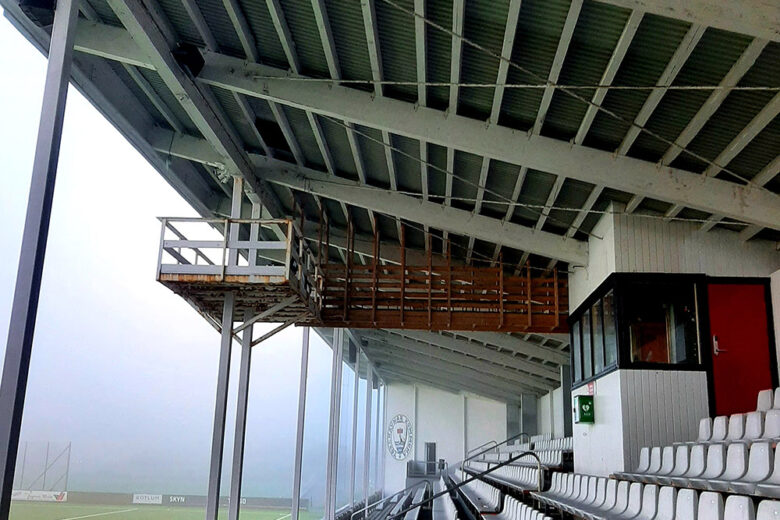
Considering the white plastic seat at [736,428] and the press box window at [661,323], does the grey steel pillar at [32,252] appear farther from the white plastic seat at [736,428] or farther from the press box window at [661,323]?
the press box window at [661,323]

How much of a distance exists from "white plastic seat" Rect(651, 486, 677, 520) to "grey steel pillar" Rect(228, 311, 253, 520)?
592 cm

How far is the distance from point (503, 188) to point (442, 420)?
2289 centimetres

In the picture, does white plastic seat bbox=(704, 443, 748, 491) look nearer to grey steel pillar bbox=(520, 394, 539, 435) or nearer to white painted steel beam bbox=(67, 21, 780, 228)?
white painted steel beam bbox=(67, 21, 780, 228)

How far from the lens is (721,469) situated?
18.6ft

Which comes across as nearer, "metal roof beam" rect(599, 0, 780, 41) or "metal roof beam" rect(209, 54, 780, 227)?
"metal roof beam" rect(599, 0, 780, 41)

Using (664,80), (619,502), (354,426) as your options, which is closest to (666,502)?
(619,502)

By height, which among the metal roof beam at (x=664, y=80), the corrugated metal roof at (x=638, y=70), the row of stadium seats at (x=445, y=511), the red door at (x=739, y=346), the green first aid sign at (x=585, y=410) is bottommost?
the row of stadium seats at (x=445, y=511)

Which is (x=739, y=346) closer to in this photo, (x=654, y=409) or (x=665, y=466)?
(x=654, y=409)

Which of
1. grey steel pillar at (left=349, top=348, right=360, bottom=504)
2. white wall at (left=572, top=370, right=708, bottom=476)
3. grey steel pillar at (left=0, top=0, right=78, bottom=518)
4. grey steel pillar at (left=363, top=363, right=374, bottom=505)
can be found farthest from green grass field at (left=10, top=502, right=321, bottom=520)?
grey steel pillar at (left=0, top=0, right=78, bottom=518)

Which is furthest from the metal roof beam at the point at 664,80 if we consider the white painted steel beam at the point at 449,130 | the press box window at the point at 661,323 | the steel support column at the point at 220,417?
the steel support column at the point at 220,417

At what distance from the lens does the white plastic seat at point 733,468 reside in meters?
5.23

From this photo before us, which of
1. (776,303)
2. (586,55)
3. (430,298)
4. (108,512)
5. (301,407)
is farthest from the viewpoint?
(108,512)

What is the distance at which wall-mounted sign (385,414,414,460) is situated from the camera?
Result: 3155cm

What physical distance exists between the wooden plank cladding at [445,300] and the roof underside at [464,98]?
157 centimetres
